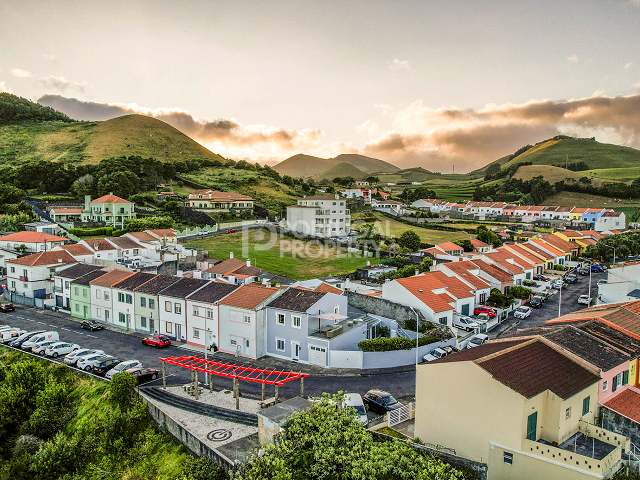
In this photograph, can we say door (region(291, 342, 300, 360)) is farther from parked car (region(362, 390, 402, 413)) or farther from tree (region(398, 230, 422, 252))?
tree (region(398, 230, 422, 252))

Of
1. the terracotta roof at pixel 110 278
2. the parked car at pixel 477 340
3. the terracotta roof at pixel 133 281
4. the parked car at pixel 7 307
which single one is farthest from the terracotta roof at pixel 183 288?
the parked car at pixel 477 340

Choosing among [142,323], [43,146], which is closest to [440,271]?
[142,323]

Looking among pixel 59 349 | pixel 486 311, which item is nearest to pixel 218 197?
pixel 59 349

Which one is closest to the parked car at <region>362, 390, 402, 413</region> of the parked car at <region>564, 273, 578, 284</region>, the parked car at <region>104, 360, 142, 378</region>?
the parked car at <region>104, 360, 142, 378</region>

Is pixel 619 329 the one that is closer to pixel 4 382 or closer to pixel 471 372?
pixel 471 372

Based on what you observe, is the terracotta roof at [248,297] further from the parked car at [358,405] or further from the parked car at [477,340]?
the parked car at [477,340]

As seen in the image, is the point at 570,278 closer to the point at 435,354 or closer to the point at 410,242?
the point at 410,242
